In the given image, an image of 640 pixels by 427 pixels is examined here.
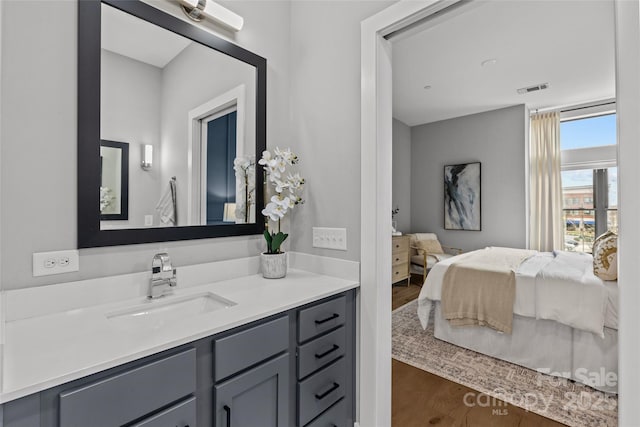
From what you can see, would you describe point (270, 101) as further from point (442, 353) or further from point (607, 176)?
point (607, 176)

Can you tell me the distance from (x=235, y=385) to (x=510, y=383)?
2.04m

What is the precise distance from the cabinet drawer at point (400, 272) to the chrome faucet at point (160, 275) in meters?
3.66

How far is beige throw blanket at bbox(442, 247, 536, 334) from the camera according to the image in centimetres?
241

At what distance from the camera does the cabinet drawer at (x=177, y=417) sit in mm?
834

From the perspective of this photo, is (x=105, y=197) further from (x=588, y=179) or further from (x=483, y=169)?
(x=588, y=179)

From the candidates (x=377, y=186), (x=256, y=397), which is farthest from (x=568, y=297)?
(x=256, y=397)

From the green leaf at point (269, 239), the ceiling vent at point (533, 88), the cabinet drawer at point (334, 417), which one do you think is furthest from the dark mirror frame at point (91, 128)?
the ceiling vent at point (533, 88)

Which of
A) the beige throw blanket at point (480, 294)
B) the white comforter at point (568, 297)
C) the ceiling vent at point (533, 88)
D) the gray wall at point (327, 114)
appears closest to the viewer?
the gray wall at point (327, 114)

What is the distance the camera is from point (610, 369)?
204cm

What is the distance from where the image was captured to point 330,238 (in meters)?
1.67

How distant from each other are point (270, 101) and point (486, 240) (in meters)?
4.39

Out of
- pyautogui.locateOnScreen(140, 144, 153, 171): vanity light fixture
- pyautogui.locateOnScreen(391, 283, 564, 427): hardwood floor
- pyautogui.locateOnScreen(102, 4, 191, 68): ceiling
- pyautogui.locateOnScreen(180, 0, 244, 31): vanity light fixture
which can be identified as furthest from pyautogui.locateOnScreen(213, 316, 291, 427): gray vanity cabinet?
pyautogui.locateOnScreen(180, 0, 244, 31): vanity light fixture

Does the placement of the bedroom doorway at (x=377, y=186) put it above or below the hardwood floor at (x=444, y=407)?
above

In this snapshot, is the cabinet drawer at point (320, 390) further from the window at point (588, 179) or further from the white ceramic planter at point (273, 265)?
the window at point (588, 179)
